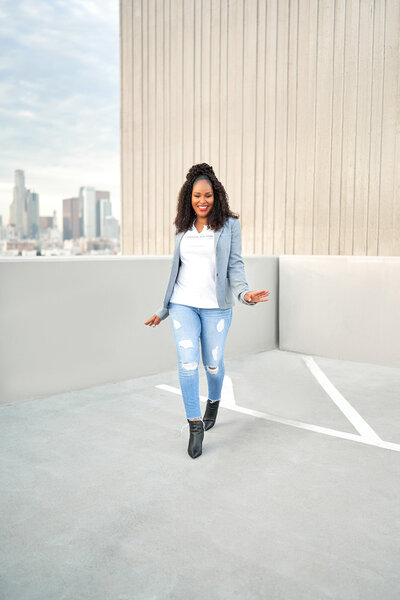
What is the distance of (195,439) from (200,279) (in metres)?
0.96

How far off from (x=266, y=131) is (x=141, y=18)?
3.43 meters

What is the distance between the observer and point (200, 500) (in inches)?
93.8

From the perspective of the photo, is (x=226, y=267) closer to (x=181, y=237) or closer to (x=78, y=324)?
(x=181, y=237)

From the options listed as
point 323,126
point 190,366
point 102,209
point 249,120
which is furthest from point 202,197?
point 102,209

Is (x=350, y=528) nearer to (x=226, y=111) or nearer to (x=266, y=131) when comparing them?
(x=266, y=131)

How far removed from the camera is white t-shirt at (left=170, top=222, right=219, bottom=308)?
3033 millimetres

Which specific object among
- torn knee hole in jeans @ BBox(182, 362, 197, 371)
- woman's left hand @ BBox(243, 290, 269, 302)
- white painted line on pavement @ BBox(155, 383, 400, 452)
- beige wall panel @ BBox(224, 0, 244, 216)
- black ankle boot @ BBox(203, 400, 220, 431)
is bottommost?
white painted line on pavement @ BBox(155, 383, 400, 452)

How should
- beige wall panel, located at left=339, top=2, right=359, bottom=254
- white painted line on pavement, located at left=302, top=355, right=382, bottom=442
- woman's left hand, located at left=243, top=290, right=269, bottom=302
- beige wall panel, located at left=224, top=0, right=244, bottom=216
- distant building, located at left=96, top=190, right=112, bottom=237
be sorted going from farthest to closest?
distant building, located at left=96, top=190, right=112, bottom=237
beige wall panel, located at left=224, top=0, right=244, bottom=216
beige wall panel, located at left=339, top=2, right=359, bottom=254
white painted line on pavement, located at left=302, top=355, right=382, bottom=442
woman's left hand, located at left=243, top=290, right=269, bottom=302

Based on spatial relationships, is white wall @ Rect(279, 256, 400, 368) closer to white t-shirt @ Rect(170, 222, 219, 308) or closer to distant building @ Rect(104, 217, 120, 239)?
white t-shirt @ Rect(170, 222, 219, 308)

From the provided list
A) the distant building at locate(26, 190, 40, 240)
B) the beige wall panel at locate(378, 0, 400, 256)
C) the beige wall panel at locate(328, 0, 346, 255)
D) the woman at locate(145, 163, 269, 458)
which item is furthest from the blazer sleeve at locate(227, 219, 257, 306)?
the distant building at locate(26, 190, 40, 240)

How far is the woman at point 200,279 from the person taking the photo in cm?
299

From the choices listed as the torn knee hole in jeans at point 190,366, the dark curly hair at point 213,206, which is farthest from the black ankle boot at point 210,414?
the dark curly hair at point 213,206

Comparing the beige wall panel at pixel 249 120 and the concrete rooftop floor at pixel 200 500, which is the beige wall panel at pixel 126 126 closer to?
the beige wall panel at pixel 249 120

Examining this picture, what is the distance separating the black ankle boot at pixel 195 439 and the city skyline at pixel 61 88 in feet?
12.4
